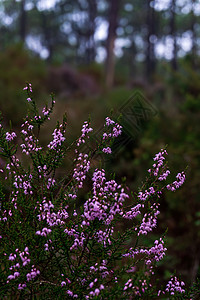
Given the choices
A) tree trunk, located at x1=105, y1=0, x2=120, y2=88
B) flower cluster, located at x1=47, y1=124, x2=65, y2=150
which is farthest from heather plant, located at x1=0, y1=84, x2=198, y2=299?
tree trunk, located at x1=105, y1=0, x2=120, y2=88

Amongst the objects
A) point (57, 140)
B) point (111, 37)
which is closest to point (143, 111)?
point (57, 140)

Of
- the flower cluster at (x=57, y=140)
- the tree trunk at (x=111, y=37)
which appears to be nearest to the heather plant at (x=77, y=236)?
the flower cluster at (x=57, y=140)

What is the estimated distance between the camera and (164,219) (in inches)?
304

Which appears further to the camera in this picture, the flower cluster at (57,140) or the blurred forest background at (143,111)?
the blurred forest background at (143,111)

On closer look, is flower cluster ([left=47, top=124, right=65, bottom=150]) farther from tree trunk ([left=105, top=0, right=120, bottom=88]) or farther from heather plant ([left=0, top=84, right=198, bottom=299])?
tree trunk ([left=105, top=0, right=120, bottom=88])

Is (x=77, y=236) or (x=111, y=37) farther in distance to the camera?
(x=111, y=37)

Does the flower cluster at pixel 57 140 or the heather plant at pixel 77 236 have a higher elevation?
the flower cluster at pixel 57 140

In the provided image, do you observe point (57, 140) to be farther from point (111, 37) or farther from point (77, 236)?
point (111, 37)

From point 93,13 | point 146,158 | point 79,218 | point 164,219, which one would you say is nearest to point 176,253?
point 164,219

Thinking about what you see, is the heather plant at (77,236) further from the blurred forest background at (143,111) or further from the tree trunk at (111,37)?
the tree trunk at (111,37)

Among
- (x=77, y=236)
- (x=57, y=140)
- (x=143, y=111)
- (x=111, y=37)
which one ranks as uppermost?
(x=111, y=37)

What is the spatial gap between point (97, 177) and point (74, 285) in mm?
728

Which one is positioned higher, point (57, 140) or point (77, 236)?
point (57, 140)

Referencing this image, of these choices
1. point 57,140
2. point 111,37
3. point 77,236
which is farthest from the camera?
point 111,37
